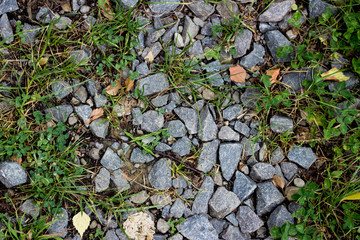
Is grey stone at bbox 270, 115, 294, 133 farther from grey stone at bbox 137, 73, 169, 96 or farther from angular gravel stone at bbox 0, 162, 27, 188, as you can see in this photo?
angular gravel stone at bbox 0, 162, 27, 188

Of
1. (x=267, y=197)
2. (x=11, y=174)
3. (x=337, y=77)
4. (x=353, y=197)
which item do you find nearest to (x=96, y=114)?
(x=11, y=174)

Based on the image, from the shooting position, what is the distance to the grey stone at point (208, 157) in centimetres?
276

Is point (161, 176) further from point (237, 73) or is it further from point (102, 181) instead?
point (237, 73)

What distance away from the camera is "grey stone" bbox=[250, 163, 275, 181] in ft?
9.04

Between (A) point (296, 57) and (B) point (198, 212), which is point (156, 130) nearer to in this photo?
(B) point (198, 212)

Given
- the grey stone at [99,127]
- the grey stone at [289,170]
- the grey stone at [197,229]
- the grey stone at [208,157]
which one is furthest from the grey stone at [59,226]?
the grey stone at [289,170]

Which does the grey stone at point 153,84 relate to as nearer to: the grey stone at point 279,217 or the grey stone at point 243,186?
the grey stone at point 243,186

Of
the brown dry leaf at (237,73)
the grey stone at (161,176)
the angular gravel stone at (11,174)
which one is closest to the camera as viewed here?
the angular gravel stone at (11,174)

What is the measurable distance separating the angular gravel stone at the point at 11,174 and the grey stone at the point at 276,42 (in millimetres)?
2275

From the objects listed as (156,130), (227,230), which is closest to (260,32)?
(156,130)

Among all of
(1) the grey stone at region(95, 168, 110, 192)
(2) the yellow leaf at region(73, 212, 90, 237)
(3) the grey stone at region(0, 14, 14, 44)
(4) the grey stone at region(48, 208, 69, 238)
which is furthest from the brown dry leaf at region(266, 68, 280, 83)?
(3) the grey stone at region(0, 14, 14, 44)

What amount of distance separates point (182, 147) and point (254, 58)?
977 millimetres

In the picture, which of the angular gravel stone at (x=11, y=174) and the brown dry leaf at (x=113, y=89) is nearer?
the angular gravel stone at (x=11, y=174)

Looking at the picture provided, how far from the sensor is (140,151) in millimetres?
2732
